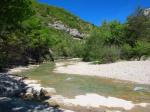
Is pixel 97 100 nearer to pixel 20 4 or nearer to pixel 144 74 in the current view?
pixel 20 4

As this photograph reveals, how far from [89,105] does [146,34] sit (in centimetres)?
3840

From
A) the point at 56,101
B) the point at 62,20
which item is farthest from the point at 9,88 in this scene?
the point at 62,20

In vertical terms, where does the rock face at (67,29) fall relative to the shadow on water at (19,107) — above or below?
above

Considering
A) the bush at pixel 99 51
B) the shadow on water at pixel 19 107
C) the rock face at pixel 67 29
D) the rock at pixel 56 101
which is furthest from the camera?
the rock face at pixel 67 29

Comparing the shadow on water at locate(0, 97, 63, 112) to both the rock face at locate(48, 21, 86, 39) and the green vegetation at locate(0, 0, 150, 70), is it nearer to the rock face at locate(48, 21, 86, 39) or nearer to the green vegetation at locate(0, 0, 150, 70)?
the green vegetation at locate(0, 0, 150, 70)

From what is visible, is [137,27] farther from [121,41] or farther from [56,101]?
[56,101]

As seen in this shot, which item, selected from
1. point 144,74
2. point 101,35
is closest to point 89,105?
point 144,74

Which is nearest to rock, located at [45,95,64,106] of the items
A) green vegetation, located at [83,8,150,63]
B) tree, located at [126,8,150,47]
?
green vegetation, located at [83,8,150,63]

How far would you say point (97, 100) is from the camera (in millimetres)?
18016

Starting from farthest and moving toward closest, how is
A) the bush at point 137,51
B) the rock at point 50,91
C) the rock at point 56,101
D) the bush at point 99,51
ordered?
the bush at point 137,51 < the bush at point 99,51 < the rock at point 50,91 < the rock at point 56,101

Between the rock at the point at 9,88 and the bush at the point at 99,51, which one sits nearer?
the rock at the point at 9,88

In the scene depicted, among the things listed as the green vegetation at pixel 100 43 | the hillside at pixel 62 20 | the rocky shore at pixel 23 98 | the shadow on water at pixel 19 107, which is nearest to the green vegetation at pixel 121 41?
the green vegetation at pixel 100 43

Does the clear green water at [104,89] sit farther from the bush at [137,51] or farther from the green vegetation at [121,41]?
the bush at [137,51]

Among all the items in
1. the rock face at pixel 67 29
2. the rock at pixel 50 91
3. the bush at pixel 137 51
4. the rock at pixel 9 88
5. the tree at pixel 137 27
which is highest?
the rock face at pixel 67 29
